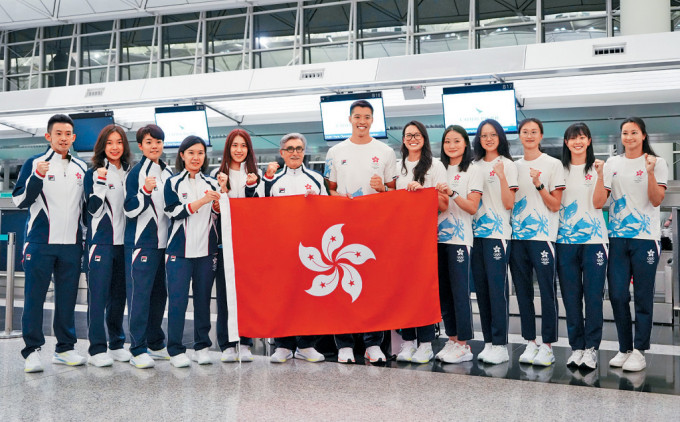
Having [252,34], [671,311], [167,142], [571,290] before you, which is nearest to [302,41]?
[252,34]

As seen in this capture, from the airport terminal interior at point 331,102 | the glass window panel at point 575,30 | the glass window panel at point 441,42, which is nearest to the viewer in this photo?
the airport terminal interior at point 331,102

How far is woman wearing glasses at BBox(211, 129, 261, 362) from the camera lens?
4508 millimetres

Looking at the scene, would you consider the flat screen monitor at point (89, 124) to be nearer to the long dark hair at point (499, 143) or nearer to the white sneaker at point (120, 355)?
the white sneaker at point (120, 355)

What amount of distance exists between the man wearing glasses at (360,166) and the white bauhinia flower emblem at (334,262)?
0.36m

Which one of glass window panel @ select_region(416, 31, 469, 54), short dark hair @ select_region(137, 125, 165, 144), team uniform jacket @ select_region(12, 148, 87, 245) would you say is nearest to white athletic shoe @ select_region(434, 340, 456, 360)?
short dark hair @ select_region(137, 125, 165, 144)

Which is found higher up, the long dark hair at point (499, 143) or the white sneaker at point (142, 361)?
the long dark hair at point (499, 143)

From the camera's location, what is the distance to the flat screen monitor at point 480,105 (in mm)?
8055

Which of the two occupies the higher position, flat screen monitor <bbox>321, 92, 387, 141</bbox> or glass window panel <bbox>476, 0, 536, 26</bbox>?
glass window panel <bbox>476, 0, 536, 26</bbox>

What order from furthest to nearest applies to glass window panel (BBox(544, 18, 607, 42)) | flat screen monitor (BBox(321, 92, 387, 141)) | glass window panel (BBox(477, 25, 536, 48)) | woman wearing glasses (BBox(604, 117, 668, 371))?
glass window panel (BBox(477, 25, 536, 48)) < glass window panel (BBox(544, 18, 607, 42)) < flat screen monitor (BBox(321, 92, 387, 141)) < woman wearing glasses (BBox(604, 117, 668, 371))

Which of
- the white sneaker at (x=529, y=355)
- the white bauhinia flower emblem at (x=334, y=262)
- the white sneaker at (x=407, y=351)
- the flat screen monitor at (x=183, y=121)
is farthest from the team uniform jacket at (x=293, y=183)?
the flat screen monitor at (x=183, y=121)

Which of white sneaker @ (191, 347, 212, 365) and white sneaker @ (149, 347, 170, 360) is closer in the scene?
white sneaker @ (191, 347, 212, 365)

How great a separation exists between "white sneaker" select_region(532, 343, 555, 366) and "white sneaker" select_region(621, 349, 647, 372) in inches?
19.6

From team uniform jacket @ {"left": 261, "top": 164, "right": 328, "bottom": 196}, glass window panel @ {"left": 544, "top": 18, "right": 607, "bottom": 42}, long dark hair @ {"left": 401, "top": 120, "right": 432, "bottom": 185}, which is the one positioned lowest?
team uniform jacket @ {"left": 261, "top": 164, "right": 328, "bottom": 196}

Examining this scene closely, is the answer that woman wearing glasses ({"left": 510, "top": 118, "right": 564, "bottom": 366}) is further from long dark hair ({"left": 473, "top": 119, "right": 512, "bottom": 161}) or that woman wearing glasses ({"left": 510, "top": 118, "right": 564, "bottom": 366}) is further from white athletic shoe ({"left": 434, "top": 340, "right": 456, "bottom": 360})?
white athletic shoe ({"left": 434, "top": 340, "right": 456, "bottom": 360})
